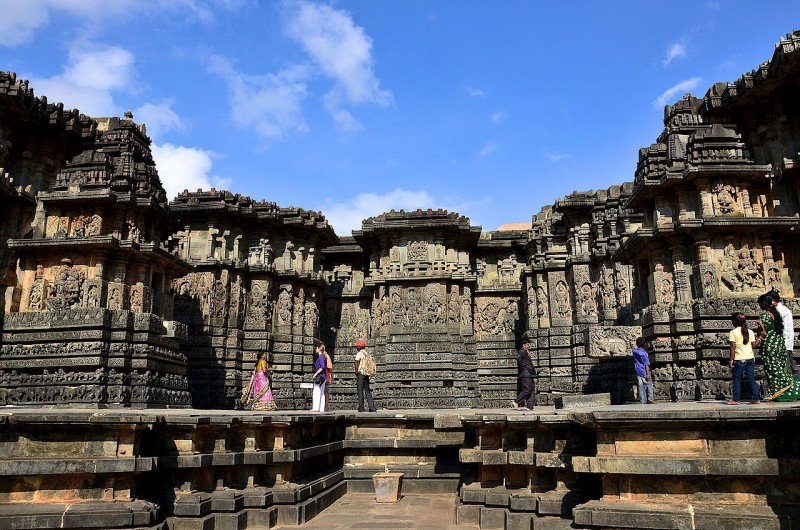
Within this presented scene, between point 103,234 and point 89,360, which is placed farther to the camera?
point 103,234

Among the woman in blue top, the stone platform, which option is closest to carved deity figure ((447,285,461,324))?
the woman in blue top

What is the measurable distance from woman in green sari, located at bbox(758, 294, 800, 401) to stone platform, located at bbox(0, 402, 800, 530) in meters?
2.67

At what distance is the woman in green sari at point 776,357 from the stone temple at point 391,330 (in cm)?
381

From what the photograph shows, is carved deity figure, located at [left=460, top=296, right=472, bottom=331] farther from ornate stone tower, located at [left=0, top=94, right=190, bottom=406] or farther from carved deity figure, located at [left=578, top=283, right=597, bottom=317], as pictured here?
ornate stone tower, located at [left=0, top=94, right=190, bottom=406]

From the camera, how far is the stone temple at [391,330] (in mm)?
6352

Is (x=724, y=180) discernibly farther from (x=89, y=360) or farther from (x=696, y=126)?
(x=89, y=360)

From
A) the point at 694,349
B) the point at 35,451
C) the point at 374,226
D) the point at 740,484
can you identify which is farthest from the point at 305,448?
the point at 374,226

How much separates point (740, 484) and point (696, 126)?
13770 mm

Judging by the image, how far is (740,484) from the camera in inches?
230

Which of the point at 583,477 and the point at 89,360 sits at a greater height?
the point at 89,360

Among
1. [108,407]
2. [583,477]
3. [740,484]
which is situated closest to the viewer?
[740,484]

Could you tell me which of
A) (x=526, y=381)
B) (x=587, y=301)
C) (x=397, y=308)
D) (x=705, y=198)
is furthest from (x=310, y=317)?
(x=705, y=198)

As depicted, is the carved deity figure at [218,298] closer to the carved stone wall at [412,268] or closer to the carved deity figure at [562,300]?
the carved stone wall at [412,268]

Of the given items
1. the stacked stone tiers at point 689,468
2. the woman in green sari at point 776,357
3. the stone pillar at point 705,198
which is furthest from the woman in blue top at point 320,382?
the stone pillar at point 705,198
